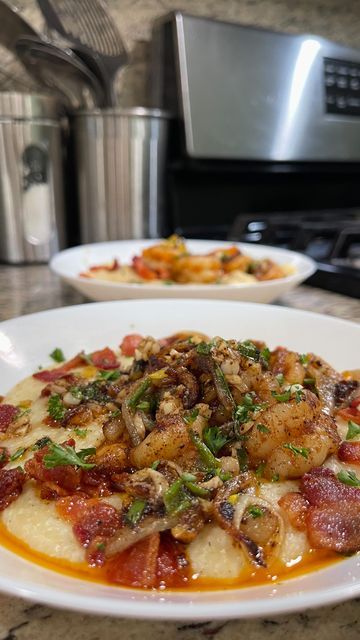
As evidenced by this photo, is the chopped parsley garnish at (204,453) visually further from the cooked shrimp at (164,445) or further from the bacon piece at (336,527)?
the bacon piece at (336,527)

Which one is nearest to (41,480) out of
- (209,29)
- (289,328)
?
(289,328)

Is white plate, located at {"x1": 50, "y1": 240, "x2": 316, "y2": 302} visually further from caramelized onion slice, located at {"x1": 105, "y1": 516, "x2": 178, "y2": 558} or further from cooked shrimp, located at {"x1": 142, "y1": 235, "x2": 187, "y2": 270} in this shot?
caramelized onion slice, located at {"x1": 105, "y1": 516, "x2": 178, "y2": 558}

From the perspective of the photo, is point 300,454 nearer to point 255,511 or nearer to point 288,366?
point 255,511

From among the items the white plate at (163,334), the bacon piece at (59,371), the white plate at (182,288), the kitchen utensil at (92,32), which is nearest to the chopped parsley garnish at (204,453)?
the white plate at (163,334)

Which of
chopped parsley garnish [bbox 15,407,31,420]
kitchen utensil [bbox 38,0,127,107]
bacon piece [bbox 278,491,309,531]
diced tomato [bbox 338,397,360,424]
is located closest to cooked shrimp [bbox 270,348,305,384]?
diced tomato [bbox 338,397,360,424]

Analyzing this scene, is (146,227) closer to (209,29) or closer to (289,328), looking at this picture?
(209,29)

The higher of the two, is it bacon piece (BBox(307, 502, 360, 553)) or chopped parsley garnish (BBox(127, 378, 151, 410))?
chopped parsley garnish (BBox(127, 378, 151, 410))

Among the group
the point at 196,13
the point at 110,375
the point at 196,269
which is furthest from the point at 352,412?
the point at 196,13

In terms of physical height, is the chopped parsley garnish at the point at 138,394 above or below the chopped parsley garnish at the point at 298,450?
above
